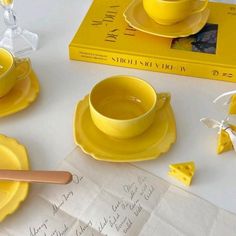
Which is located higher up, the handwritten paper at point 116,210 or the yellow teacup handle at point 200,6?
the yellow teacup handle at point 200,6

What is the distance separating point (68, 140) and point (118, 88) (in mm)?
115

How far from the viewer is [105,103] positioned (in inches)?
23.3

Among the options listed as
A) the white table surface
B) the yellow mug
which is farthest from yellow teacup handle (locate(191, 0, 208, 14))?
the white table surface

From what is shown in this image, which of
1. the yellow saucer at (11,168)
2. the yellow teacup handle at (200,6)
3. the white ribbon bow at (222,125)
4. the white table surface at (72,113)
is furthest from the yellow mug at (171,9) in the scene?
the yellow saucer at (11,168)

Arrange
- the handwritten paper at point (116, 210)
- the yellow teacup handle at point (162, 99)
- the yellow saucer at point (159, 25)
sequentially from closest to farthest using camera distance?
the handwritten paper at point (116, 210), the yellow teacup handle at point (162, 99), the yellow saucer at point (159, 25)

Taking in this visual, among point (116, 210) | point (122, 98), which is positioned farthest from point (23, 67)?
point (116, 210)

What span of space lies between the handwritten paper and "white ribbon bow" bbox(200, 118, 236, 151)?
0.36 feet

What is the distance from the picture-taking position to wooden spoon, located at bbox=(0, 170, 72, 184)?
496 mm

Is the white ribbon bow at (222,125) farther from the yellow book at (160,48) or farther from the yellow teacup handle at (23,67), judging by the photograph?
the yellow teacup handle at (23,67)

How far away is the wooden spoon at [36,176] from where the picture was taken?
0.50 meters

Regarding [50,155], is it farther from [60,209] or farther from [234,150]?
[234,150]

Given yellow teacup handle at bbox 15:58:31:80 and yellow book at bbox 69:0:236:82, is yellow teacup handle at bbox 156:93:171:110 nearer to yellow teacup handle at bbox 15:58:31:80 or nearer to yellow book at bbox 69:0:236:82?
yellow book at bbox 69:0:236:82

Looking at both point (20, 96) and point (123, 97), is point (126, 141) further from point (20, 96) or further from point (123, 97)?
point (20, 96)

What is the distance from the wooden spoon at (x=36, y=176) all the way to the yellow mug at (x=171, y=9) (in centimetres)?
36
